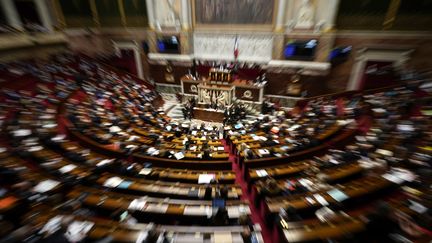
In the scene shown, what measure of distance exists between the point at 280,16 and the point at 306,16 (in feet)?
3.58

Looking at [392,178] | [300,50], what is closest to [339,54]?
[300,50]

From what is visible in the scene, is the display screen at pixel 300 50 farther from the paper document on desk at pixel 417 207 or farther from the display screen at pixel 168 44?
the paper document on desk at pixel 417 207

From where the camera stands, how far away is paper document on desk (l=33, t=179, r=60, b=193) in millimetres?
2954

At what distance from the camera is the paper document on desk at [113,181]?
3.24 metres

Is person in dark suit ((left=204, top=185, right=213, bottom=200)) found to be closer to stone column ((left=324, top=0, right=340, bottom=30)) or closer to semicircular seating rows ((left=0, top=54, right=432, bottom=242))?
semicircular seating rows ((left=0, top=54, right=432, bottom=242))

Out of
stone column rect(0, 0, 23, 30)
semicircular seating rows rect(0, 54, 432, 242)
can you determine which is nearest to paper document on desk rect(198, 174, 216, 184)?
semicircular seating rows rect(0, 54, 432, 242)

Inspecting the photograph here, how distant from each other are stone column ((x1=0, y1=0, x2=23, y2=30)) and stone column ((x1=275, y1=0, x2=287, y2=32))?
11685 mm

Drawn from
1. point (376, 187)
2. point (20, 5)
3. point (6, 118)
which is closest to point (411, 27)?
point (376, 187)

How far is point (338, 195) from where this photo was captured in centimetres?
284

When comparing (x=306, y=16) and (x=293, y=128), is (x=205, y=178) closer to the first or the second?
(x=293, y=128)

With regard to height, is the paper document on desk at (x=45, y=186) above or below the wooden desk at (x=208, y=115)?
below

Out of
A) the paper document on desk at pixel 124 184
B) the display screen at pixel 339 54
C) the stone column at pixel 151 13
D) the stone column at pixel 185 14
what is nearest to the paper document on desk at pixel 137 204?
the paper document on desk at pixel 124 184

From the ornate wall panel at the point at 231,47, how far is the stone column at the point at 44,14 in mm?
7461

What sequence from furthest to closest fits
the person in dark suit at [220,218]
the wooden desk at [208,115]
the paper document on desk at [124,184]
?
the wooden desk at [208,115] < the paper document on desk at [124,184] < the person in dark suit at [220,218]
